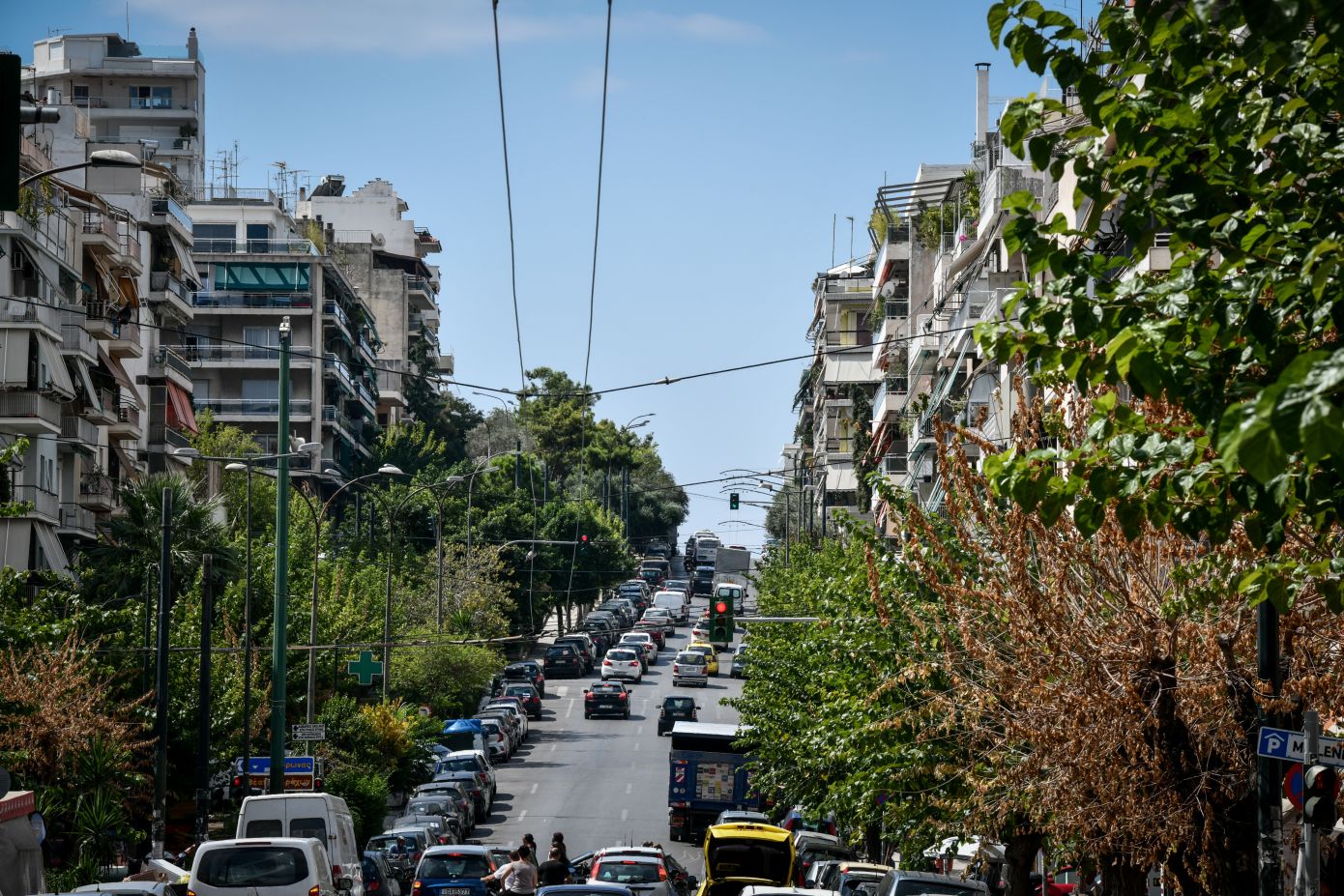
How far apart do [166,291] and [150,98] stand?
40887mm

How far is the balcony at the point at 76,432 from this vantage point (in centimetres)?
5297

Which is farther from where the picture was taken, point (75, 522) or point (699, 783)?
point (75, 522)

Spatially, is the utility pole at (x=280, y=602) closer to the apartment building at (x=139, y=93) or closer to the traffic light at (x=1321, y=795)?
the traffic light at (x=1321, y=795)

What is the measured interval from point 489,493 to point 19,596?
4779 cm

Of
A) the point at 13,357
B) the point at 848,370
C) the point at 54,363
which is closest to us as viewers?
the point at 13,357

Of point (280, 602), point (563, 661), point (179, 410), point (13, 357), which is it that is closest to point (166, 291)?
point (179, 410)

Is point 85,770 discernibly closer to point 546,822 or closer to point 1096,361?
point 546,822

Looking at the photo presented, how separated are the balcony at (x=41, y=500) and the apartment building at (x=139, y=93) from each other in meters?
56.0

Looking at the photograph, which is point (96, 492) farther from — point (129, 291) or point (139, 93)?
point (139, 93)

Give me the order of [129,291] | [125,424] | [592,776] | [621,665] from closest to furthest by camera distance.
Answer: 1. [592,776]
2. [125,424]
3. [129,291]
4. [621,665]

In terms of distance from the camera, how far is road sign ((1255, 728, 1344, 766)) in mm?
13328

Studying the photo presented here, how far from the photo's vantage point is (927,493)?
217 ft

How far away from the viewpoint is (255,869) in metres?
21.2

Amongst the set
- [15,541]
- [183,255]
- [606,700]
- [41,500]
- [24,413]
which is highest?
[183,255]
